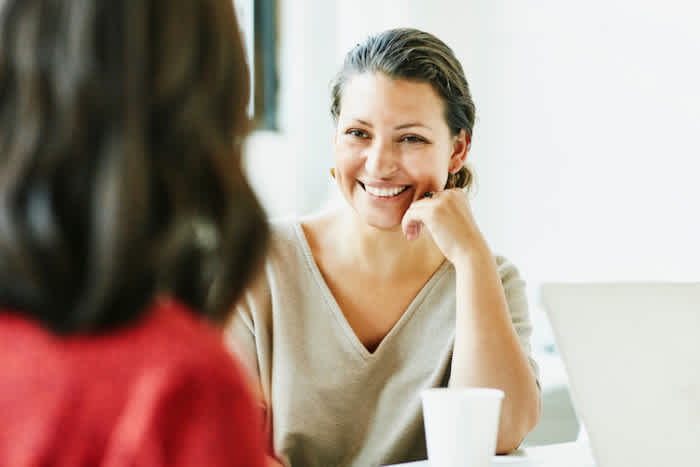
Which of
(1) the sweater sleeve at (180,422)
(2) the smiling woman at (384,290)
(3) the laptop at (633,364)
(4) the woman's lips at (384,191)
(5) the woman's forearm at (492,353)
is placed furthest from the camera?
(4) the woman's lips at (384,191)

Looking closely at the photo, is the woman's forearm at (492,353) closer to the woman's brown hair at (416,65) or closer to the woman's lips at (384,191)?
the woman's lips at (384,191)

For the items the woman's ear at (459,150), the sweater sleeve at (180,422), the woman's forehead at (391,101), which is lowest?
the sweater sleeve at (180,422)

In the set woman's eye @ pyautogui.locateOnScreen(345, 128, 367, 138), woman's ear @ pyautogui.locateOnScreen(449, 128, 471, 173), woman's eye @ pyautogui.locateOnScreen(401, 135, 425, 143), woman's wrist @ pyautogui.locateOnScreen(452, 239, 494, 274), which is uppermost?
woman's eye @ pyautogui.locateOnScreen(345, 128, 367, 138)

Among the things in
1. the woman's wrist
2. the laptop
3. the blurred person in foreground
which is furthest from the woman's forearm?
the blurred person in foreground

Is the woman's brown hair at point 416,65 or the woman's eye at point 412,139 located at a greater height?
the woman's brown hair at point 416,65

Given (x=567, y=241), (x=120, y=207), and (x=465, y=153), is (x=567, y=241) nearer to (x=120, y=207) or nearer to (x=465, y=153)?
(x=465, y=153)

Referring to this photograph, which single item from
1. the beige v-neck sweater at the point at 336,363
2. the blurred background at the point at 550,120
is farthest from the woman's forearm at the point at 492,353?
the blurred background at the point at 550,120

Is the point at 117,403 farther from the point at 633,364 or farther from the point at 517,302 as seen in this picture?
the point at 517,302

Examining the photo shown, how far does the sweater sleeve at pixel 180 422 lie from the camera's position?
1.48 ft

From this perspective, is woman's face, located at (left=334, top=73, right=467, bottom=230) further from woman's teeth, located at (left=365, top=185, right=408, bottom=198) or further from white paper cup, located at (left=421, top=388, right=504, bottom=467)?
white paper cup, located at (left=421, top=388, right=504, bottom=467)

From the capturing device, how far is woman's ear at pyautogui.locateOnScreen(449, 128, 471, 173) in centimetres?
156

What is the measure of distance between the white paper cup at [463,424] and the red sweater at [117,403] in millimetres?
471

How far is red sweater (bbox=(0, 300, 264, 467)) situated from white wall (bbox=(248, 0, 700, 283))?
223 cm

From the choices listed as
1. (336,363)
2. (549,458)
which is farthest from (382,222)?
(549,458)
